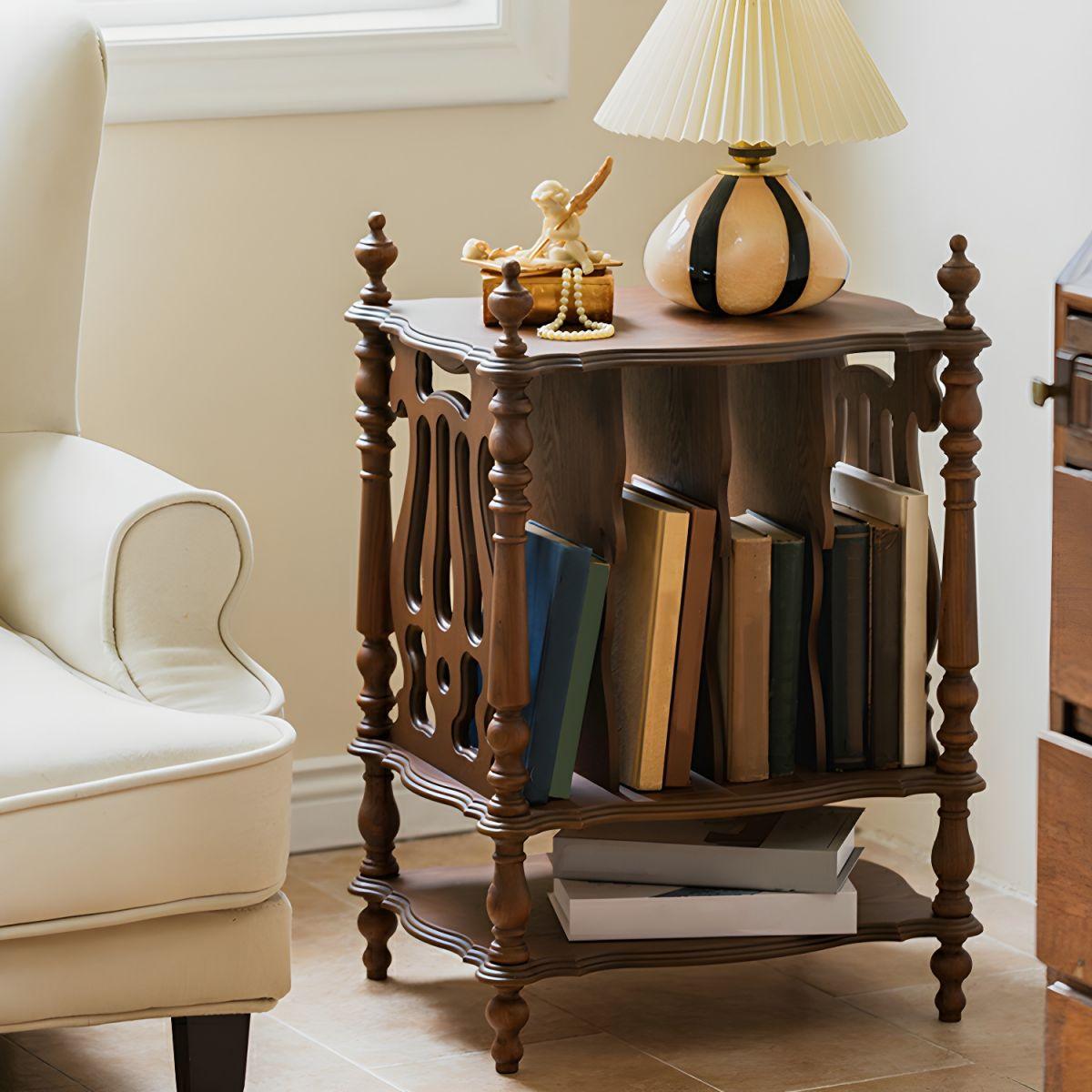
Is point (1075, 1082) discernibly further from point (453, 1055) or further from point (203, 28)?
point (203, 28)

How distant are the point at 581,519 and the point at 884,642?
1.06ft

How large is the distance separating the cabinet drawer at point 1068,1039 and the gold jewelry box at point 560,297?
2.40 feet

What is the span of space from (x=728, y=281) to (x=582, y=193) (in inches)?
6.3

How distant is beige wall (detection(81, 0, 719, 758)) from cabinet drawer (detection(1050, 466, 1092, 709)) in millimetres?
1221

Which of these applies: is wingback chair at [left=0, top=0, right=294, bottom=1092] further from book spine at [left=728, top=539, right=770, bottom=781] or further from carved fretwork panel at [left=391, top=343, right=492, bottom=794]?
book spine at [left=728, top=539, right=770, bottom=781]

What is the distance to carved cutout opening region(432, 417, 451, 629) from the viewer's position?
1883 mm

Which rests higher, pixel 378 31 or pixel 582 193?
pixel 378 31

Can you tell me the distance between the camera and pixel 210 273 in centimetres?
232

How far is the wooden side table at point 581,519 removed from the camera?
1.74 metres

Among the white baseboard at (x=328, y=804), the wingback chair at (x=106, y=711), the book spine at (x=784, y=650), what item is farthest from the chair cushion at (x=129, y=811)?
the white baseboard at (x=328, y=804)

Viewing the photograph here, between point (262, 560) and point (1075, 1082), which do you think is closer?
point (1075, 1082)

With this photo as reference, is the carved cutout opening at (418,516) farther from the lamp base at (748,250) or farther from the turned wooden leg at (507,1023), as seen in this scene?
the turned wooden leg at (507,1023)

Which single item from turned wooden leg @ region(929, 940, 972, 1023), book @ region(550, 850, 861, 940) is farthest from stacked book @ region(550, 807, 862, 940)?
turned wooden leg @ region(929, 940, 972, 1023)

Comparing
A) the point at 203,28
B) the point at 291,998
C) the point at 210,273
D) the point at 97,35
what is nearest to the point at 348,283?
the point at 210,273
